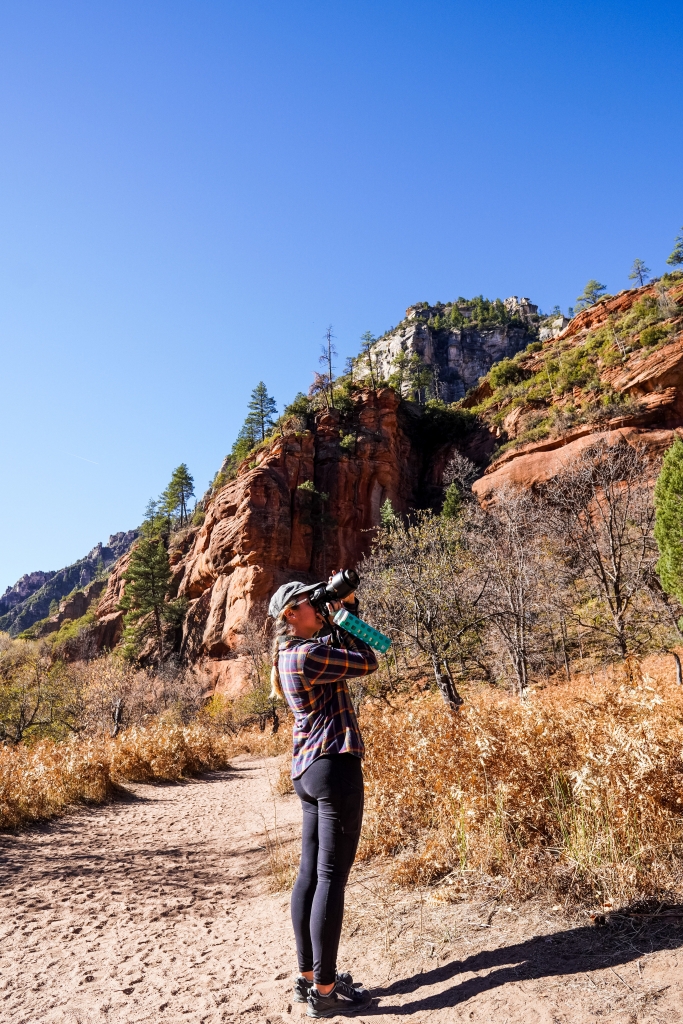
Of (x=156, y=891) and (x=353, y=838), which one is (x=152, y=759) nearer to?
(x=156, y=891)

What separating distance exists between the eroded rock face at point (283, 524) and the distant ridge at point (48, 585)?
95.6 meters

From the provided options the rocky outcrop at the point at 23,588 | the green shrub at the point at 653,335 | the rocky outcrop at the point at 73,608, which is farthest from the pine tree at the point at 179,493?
the rocky outcrop at the point at 23,588

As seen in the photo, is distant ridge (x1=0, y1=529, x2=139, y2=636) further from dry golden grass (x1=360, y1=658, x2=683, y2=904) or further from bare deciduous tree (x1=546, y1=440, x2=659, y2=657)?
dry golden grass (x1=360, y1=658, x2=683, y2=904)

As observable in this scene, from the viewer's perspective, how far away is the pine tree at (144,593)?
45375mm

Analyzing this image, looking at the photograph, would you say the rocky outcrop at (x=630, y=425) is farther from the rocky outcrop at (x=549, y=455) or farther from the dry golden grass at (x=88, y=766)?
the dry golden grass at (x=88, y=766)

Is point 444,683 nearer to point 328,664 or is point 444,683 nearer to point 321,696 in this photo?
point 321,696

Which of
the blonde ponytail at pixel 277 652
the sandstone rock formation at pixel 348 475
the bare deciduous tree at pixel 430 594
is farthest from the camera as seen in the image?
the sandstone rock formation at pixel 348 475

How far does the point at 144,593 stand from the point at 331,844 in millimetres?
47633

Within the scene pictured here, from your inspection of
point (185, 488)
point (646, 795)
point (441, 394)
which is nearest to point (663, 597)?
point (646, 795)

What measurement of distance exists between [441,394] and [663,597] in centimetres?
8080

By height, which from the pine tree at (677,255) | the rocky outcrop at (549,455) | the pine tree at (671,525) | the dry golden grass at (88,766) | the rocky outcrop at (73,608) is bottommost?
the dry golden grass at (88,766)

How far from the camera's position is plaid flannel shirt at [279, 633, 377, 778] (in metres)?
2.75

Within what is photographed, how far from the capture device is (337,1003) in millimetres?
2561

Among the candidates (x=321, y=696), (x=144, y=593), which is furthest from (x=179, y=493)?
(x=321, y=696)
